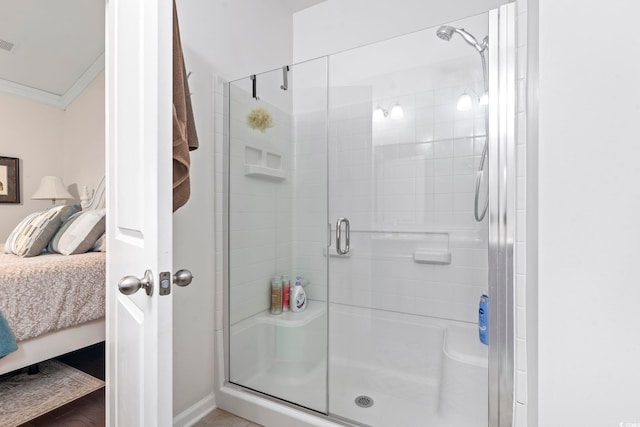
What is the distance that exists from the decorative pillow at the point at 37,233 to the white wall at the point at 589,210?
7.31ft

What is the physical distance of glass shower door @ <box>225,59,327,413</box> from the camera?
1.55m

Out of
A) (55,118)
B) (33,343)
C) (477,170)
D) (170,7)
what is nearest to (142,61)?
(170,7)

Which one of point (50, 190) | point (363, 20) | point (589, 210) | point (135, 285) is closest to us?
point (589, 210)

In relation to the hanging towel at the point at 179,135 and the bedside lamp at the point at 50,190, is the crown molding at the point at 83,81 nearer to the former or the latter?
the bedside lamp at the point at 50,190

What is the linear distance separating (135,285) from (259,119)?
123 centimetres

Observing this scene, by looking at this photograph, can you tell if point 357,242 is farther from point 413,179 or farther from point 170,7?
point 170,7

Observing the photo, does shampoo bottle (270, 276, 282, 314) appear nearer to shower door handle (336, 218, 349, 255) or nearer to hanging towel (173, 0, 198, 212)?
shower door handle (336, 218, 349, 255)

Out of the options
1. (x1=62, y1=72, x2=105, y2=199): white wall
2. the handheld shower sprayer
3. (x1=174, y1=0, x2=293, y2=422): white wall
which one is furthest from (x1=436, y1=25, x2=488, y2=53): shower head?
A: (x1=62, y1=72, x2=105, y2=199): white wall

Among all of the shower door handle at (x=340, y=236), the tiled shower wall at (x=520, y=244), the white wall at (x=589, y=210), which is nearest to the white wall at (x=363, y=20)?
the tiled shower wall at (x=520, y=244)

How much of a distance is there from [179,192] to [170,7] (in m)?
0.57

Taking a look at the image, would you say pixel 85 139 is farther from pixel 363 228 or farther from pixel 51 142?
pixel 363 228

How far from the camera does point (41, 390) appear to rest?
1487 mm

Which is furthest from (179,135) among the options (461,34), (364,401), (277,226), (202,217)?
(364,401)

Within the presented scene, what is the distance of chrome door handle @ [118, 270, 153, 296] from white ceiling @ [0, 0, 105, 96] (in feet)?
8.48
